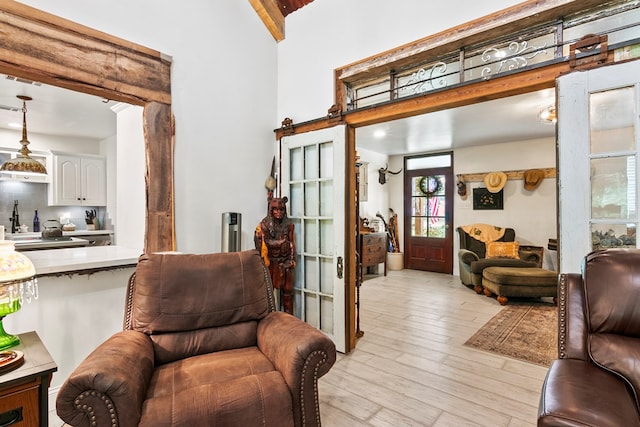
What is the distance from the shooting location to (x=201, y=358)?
1.67 metres

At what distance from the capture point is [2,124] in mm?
4672

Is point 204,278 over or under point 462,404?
over

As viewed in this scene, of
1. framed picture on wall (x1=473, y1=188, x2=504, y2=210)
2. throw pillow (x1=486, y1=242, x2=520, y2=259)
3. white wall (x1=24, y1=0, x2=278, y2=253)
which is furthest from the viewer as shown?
framed picture on wall (x1=473, y1=188, x2=504, y2=210)

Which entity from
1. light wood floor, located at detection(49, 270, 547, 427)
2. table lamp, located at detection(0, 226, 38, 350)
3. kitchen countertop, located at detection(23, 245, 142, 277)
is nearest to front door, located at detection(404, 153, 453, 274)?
light wood floor, located at detection(49, 270, 547, 427)

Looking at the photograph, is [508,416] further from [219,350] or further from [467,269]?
[467,269]

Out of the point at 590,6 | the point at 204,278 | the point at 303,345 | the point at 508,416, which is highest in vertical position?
the point at 590,6

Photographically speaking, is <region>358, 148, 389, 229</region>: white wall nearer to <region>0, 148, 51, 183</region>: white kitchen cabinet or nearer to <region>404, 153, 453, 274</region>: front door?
<region>404, 153, 453, 274</region>: front door

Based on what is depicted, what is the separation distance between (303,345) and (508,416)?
4.92ft

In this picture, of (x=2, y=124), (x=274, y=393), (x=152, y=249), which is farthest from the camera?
(x=2, y=124)

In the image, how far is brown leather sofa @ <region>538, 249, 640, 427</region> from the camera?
1.00 meters

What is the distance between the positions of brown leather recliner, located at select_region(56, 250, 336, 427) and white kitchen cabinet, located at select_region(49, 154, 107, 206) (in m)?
4.55

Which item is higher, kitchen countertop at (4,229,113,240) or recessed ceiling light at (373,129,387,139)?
recessed ceiling light at (373,129,387,139)

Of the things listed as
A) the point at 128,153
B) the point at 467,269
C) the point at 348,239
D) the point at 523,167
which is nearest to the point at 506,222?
the point at 523,167

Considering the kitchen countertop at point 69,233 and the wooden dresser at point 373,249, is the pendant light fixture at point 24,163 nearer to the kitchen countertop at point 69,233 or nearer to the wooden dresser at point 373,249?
the kitchen countertop at point 69,233
